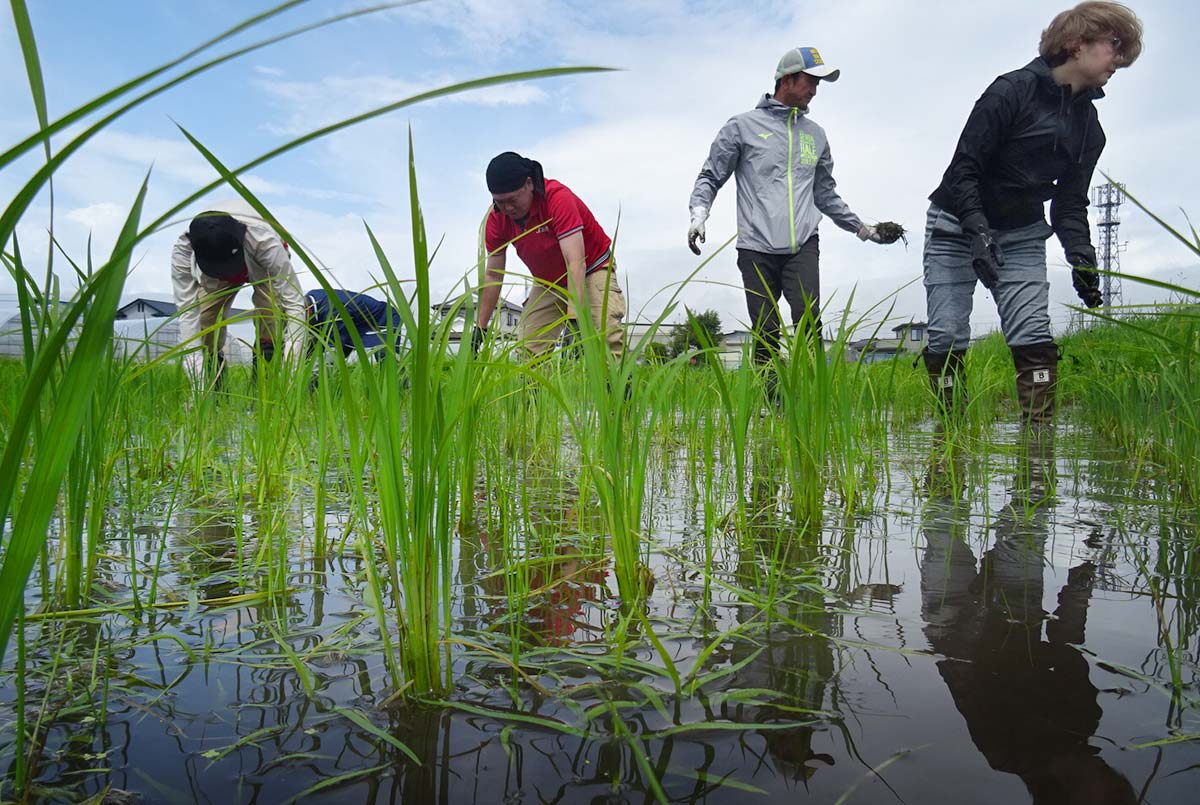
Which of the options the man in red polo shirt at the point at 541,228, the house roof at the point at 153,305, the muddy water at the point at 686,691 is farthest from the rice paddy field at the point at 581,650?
the house roof at the point at 153,305

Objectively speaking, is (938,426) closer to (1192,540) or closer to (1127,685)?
(1192,540)

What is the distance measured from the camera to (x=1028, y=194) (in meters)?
3.42

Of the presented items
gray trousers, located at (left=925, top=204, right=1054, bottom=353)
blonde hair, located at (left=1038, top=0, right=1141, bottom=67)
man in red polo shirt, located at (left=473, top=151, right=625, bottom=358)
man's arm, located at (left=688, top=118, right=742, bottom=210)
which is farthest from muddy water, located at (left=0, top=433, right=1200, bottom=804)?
man's arm, located at (left=688, top=118, right=742, bottom=210)

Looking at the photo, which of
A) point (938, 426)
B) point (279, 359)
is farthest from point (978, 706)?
point (938, 426)

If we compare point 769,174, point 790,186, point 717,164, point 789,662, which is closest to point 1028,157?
point 790,186

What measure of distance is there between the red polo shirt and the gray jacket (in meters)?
0.61

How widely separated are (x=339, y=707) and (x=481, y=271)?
0.59 metres

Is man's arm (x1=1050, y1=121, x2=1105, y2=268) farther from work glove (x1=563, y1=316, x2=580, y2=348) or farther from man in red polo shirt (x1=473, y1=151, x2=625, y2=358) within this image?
work glove (x1=563, y1=316, x2=580, y2=348)

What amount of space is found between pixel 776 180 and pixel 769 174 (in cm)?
5

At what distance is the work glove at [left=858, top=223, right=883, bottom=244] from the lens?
4.45m

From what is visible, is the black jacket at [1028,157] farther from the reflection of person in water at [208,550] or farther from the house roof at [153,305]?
the house roof at [153,305]

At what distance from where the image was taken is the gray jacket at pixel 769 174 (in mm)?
4137

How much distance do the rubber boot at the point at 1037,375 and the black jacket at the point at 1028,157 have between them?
0.52 m

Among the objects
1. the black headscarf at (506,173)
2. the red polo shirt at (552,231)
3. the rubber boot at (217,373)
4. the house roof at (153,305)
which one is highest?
the house roof at (153,305)
